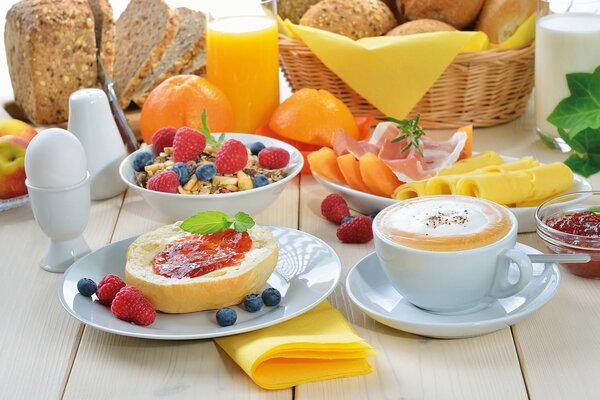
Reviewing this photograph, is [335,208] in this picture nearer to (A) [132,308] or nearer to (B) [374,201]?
(B) [374,201]

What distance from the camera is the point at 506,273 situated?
3.78 feet

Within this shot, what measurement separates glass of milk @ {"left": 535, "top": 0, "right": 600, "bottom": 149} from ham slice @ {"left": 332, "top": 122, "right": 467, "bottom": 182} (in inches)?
13.5

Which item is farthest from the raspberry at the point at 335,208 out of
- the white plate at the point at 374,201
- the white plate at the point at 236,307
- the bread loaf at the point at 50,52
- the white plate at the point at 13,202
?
the bread loaf at the point at 50,52

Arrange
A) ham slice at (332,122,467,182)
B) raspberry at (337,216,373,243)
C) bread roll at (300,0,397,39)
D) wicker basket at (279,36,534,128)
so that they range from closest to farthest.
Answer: raspberry at (337,216,373,243), ham slice at (332,122,467,182), wicker basket at (279,36,534,128), bread roll at (300,0,397,39)

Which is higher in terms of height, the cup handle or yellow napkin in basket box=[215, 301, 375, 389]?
the cup handle

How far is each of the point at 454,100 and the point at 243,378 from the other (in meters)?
1.09

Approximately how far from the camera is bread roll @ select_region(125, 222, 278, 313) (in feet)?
3.88

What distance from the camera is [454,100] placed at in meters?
2.01

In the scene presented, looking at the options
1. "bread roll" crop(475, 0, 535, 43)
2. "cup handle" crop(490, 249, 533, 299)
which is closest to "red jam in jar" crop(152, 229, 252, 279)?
"cup handle" crop(490, 249, 533, 299)

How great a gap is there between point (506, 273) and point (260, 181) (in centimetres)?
53

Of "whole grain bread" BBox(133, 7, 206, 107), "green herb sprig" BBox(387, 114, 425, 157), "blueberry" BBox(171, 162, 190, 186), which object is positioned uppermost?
"green herb sprig" BBox(387, 114, 425, 157)

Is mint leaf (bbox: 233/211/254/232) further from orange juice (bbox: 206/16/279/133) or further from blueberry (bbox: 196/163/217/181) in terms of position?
orange juice (bbox: 206/16/279/133)

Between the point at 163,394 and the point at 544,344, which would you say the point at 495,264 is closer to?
the point at 544,344

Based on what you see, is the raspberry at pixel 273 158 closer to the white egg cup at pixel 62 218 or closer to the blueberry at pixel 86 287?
the white egg cup at pixel 62 218
